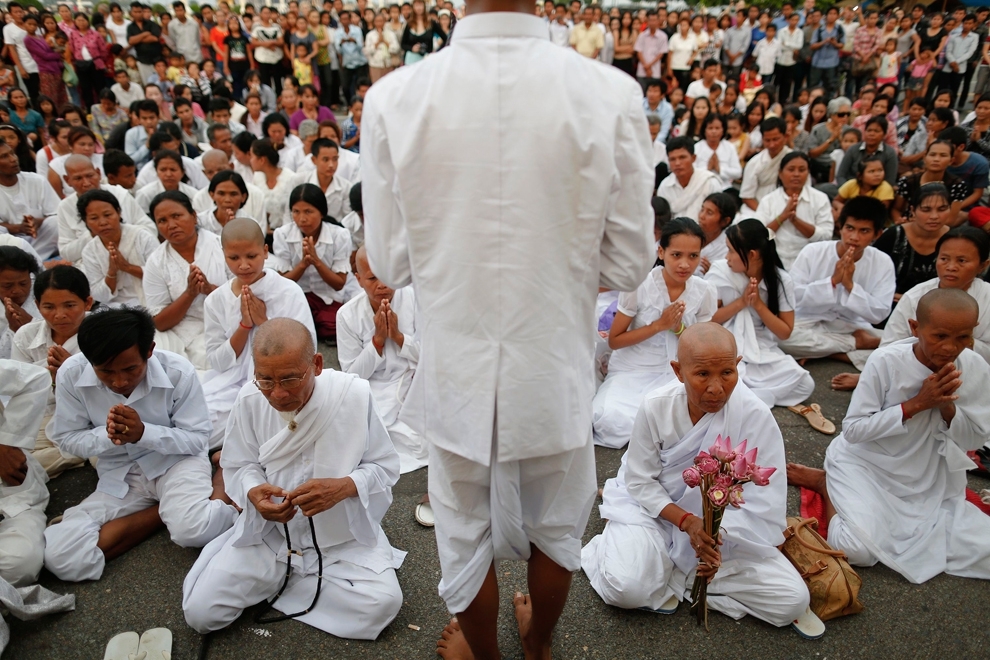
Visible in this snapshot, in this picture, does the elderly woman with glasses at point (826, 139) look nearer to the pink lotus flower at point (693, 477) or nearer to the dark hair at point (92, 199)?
the pink lotus flower at point (693, 477)

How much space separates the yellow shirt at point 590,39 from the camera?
12336 mm

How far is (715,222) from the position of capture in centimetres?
541

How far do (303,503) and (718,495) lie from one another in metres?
1.64

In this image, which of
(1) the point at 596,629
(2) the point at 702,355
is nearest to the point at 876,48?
(2) the point at 702,355

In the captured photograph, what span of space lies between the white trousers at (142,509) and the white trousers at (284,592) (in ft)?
1.09

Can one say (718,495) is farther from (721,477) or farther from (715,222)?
(715,222)

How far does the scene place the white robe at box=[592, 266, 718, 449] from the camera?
4.16m

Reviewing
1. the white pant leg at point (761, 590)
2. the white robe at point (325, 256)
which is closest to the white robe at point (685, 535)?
the white pant leg at point (761, 590)

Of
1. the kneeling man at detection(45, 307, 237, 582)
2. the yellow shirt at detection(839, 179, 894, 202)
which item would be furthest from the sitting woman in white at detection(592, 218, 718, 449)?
the yellow shirt at detection(839, 179, 894, 202)

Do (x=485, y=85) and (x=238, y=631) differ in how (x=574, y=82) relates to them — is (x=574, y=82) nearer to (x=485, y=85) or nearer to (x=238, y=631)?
(x=485, y=85)

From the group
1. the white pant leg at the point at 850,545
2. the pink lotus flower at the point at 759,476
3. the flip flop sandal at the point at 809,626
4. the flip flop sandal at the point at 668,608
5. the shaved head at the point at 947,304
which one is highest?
the shaved head at the point at 947,304

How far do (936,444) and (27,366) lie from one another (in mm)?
4673

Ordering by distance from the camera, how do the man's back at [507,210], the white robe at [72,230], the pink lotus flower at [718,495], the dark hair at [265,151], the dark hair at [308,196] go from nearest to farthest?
the man's back at [507,210]
the pink lotus flower at [718,495]
the dark hair at [308,196]
the white robe at [72,230]
the dark hair at [265,151]

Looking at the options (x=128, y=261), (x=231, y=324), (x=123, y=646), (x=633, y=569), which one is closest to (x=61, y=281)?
(x=231, y=324)
